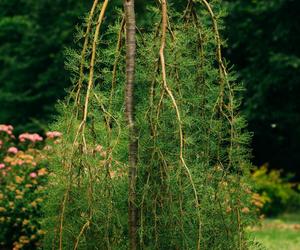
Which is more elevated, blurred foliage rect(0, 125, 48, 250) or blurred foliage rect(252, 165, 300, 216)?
blurred foliage rect(0, 125, 48, 250)

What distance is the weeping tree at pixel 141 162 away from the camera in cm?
388

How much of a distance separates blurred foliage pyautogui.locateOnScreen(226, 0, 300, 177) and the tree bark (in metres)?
11.4

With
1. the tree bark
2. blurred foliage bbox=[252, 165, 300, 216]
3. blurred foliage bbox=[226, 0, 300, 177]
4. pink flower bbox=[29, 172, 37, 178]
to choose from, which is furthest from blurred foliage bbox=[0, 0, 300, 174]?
the tree bark

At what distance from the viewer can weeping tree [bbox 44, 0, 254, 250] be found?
12.7 feet

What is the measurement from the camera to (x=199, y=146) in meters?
4.32

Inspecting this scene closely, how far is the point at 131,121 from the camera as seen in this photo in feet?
13.0

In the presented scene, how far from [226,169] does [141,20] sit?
1284 centimetres

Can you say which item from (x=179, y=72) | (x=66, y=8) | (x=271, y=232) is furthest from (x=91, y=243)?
(x=66, y=8)

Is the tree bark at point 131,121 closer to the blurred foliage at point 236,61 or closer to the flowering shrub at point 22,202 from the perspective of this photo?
the flowering shrub at point 22,202

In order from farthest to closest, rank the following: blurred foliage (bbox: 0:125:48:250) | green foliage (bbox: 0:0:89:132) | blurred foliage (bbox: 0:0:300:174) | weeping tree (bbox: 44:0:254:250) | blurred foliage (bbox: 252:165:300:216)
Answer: green foliage (bbox: 0:0:89:132), blurred foliage (bbox: 0:0:300:174), blurred foliage (bbox: 252:165:300:216), blurred foliage (bbox: 0:125:48:250), weeping tree (bbox: 44:0:254:250)

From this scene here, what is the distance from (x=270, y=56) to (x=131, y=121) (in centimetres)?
1252

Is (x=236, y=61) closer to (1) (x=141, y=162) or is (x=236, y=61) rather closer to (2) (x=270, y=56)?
(2) (x=270, y=56)

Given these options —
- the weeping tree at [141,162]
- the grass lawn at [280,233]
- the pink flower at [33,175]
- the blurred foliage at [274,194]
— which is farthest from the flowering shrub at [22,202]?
the blurred foliage at [274,194]

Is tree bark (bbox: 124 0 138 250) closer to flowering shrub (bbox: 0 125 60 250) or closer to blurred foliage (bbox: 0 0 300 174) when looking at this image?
flowering shrub (bbox: 0 125 60 250)
